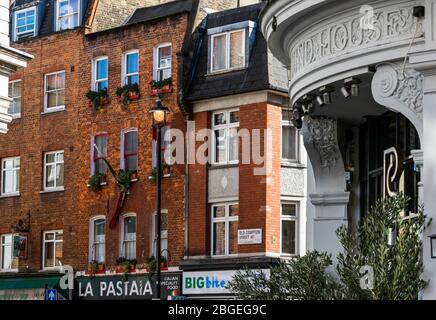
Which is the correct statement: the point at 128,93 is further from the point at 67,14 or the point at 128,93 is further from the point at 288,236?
the point at 288,236

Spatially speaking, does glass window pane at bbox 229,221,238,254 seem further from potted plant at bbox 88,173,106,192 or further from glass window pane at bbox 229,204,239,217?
potted plant at bbox 88,173,106,192

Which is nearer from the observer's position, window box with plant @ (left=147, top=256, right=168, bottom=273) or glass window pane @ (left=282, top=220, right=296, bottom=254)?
glass window pane @ (left=282, top=220, right=296, bottom=254)

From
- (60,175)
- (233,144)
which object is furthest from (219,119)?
(60,175)

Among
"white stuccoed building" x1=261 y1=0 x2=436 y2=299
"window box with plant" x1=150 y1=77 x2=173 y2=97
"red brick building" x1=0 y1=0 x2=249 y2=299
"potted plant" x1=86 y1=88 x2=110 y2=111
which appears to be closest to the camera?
"white stuccoed building" x1=261 y1=0 x2=436 y2=299

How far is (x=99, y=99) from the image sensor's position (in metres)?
40.4

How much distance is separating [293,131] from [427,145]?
2491cm

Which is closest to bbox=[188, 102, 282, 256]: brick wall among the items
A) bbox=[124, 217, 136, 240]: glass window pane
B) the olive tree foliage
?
bbox=[124, 217, 136, 240]: glass window pane

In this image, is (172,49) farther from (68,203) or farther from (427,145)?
(427,145)

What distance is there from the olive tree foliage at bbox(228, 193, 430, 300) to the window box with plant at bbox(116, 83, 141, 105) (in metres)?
27.6

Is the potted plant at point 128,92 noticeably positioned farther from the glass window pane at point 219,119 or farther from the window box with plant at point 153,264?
the window box with plant at point 153,264

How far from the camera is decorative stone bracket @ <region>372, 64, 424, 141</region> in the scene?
41.1ft

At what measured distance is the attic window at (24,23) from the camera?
43.7m

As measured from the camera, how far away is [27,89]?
1698 inches

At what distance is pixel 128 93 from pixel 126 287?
259 inches
